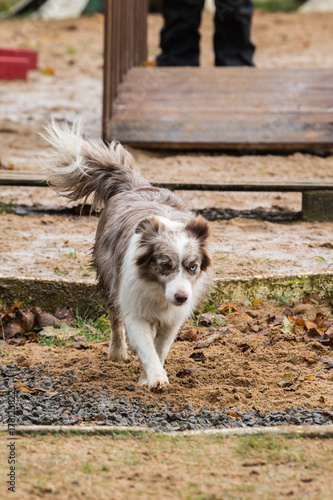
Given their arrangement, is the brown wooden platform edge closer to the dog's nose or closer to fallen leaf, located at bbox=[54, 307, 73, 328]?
fallen leaf, located at bbox=[54, 307, 73, 328]

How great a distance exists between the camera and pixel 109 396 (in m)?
4.35

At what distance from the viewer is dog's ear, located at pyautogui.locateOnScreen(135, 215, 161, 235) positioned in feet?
13.9

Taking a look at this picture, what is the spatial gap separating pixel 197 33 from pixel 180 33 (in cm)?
28

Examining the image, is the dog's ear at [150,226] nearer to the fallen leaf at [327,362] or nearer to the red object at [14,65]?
the fallen leaf at [327,362]

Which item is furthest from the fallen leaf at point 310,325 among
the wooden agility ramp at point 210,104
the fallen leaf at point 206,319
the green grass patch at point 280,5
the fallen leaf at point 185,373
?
the green grass patch at point 280,5

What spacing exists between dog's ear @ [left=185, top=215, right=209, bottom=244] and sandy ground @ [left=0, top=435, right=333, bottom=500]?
124 cm

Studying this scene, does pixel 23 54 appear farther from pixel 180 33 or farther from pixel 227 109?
pixel 227 109

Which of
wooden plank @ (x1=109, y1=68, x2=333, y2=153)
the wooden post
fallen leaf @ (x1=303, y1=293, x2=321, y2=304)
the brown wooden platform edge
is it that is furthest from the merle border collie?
wooden plank @ (x1=109, y1=68, x2=333, y2=153)

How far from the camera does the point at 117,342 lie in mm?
5035

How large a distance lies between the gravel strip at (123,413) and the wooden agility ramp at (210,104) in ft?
16.2

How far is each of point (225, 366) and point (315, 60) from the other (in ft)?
34.3

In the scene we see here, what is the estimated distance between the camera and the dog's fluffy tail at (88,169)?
5214 mm

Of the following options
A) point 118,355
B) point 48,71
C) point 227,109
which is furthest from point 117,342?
point 48,71

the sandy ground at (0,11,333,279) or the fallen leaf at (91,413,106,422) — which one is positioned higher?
the sandy ground at (0,11,333,279)
